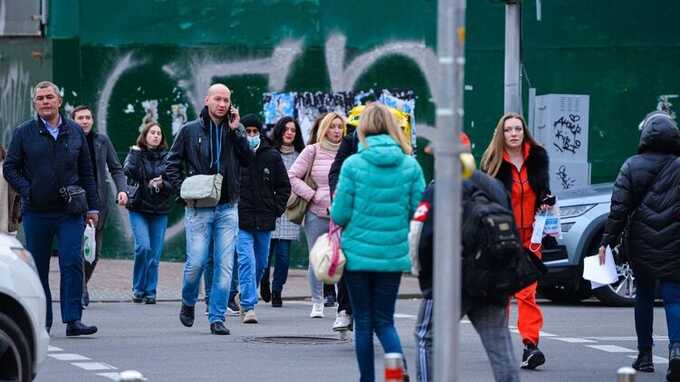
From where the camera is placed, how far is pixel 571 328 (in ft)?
47.5

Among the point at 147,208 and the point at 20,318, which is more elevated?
the point at 147,208

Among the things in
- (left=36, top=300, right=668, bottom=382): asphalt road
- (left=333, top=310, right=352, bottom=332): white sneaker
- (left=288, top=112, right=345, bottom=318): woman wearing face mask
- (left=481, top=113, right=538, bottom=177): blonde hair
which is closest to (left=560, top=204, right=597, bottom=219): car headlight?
(left=36, top=300, right=668, bottom=382): asphalt road

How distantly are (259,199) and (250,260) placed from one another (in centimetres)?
74

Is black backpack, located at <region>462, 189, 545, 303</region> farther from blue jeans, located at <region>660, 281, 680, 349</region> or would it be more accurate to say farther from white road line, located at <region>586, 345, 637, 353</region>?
white road line, located at <region>586, 345, 637, 353</region>

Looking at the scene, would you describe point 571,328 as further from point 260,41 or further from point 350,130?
point 260,41

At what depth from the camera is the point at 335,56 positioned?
808 inches

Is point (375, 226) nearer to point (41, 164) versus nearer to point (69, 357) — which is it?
point (69, 357)

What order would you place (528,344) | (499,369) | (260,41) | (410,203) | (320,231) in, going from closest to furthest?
(499,369)
(410,203)
(528,344)
(320,231)
(260,41)

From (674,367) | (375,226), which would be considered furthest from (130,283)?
(375,226)

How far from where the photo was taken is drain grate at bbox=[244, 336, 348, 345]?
1288 centimetres

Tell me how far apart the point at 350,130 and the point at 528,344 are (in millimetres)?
2405

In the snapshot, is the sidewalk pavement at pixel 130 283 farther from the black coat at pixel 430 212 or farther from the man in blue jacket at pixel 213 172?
the black coat at pixel 430 212

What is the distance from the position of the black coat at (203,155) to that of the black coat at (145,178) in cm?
357

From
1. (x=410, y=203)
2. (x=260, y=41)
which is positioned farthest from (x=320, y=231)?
(x=260, y=41)
